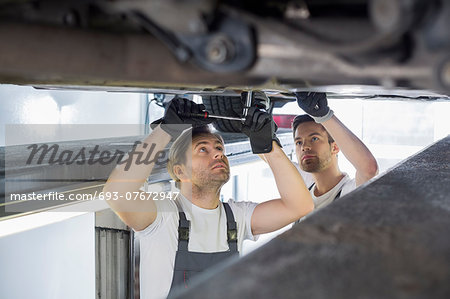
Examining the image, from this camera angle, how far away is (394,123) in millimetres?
5293

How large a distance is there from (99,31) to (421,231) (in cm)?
44

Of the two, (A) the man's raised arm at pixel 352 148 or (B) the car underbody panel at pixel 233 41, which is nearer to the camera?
(B) the car underbody panel at pixel 233 41

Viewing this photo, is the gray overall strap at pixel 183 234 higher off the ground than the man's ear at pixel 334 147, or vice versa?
the man's ear at pixel 334 147

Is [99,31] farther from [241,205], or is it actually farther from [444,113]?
[444,113]

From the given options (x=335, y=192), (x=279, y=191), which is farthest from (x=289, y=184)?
(x=335, y=192)

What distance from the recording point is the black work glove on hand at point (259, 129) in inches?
58.0

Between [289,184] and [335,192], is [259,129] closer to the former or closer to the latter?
[289,184]

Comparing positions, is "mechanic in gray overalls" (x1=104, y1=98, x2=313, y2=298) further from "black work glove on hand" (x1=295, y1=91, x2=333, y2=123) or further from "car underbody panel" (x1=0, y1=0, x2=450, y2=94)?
"car underbody panel" (x1=0, y1=0, x2=450, y2=94)

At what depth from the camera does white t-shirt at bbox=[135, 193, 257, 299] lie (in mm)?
1475

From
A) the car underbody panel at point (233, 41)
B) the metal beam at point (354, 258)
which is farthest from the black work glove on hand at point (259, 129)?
the car underbody panel at point (233, 41)

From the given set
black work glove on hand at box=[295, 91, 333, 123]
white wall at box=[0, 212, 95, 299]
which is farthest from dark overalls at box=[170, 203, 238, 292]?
black work glove on hand at box=[295, 91, 333, 123]

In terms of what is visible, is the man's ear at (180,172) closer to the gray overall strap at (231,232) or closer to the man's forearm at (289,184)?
the gray overall strap at (231,232)

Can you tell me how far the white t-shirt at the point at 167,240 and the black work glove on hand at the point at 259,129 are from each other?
1.00ft

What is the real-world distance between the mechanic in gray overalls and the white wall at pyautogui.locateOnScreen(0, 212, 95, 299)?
289 mm
